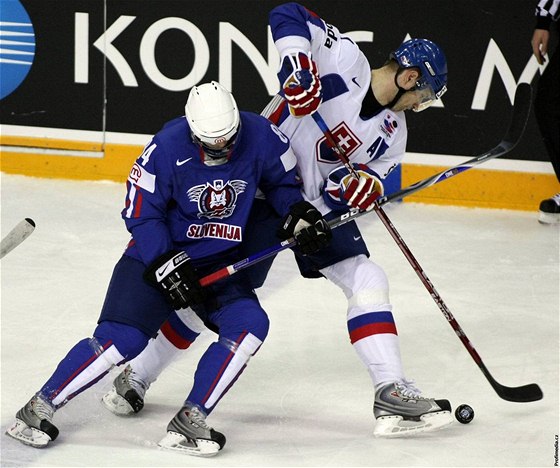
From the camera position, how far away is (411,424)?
332cm

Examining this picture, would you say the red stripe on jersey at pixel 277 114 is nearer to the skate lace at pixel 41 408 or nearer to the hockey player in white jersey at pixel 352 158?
the hockey player in white jersey at pixel 352 158

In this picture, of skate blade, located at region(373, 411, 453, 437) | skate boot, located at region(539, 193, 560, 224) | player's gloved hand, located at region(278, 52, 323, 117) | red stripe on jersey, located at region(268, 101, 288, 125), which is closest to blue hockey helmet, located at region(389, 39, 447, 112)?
player's gloved hand, located at region(278, 52, 323, 117)

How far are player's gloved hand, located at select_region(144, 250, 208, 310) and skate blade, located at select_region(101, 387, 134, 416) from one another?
0.40m

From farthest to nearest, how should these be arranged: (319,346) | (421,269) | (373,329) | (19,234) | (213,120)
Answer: (319,346) < (421,269) < (373,329) < (213,120) < (19,234)

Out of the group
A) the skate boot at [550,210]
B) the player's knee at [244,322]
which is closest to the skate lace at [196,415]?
the player's knee at [244,322]

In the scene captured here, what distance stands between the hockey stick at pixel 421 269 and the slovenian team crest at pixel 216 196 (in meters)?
0.34

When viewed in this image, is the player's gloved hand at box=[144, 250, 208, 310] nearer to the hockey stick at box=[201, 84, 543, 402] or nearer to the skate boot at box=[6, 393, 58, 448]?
the hockey stick at box=[201, 84, 543, 402]

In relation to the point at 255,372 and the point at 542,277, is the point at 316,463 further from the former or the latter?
the point at 542,277

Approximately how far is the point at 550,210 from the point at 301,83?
223 centimetres

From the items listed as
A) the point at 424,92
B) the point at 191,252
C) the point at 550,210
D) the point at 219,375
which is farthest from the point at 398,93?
the point at 550,210

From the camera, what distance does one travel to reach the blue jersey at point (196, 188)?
10.5ft

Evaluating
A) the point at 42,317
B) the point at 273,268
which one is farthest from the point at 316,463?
the point at 273,268

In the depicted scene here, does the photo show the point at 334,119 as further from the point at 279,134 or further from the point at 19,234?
the point at 19,234

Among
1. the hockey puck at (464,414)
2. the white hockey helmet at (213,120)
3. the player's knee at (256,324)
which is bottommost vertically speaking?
the hockey puck at (464,414)
